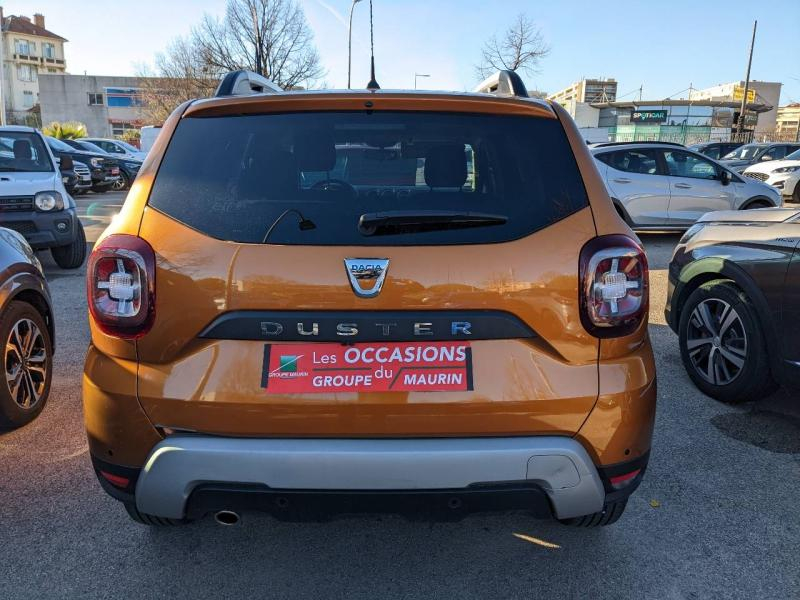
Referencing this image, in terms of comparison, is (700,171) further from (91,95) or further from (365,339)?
(91,95)

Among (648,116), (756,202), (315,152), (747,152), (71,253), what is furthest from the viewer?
(648,116)

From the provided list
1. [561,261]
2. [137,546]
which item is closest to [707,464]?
[561,261]

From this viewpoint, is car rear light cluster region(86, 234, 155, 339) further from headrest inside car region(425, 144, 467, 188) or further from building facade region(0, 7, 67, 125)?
building facade region(0, 7, 67, 125)

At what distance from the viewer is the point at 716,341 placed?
405 centimetres

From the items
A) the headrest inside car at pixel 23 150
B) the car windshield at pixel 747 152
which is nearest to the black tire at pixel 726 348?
the headrest inside car at pixel 23 150

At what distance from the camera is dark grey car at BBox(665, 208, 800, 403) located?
3545 mm

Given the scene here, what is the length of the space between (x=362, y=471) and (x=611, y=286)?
970mm

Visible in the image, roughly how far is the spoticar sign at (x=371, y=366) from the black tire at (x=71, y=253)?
7.42 m

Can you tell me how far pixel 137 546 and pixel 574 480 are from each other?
5.77ft

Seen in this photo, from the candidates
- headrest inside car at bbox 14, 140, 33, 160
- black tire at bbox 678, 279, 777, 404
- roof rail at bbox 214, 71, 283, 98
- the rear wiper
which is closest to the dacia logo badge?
the rear wiper

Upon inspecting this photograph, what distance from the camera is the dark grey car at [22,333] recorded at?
3438mm

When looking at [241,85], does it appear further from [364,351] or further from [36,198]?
[36,198]

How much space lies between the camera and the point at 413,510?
193 centimetres

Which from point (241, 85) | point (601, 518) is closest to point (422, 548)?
point (601, 518)
